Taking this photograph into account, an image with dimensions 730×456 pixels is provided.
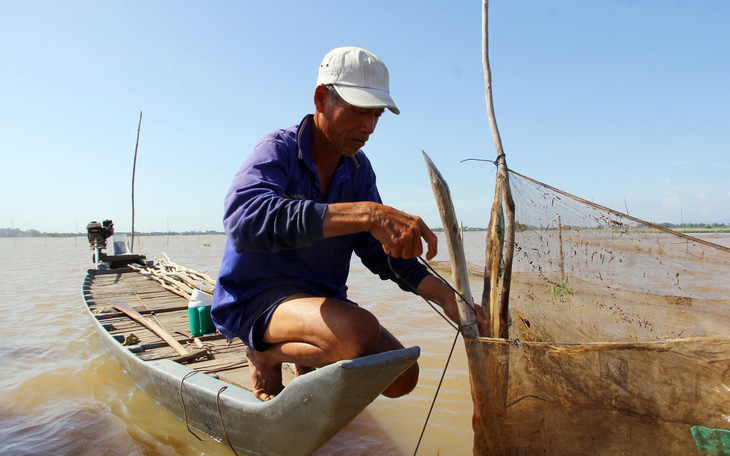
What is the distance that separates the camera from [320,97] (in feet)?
5.51

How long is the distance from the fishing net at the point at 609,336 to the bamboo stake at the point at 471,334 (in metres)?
0.05

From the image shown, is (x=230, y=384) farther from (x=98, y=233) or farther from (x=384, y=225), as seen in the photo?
(x=98, y=233)

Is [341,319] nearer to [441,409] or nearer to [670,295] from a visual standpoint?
[670,295]

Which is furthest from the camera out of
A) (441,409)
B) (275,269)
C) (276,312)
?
(441,409)

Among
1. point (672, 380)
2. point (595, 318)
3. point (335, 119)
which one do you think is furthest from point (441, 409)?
point (335, 119)

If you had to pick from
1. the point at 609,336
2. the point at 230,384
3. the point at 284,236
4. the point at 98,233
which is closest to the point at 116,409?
the point at 230,384

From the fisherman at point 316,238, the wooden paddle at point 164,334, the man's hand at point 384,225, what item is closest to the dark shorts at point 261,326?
the fisherman at point 316,238

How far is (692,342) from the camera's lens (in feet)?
4.64

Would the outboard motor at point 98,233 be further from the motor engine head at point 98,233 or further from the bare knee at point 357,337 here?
the bare knee at point 357,337

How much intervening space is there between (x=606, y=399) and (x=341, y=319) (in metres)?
1.03

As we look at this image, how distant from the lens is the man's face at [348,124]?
1.60m

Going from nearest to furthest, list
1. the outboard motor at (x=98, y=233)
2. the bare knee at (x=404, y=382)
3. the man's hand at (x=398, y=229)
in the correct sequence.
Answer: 1. the man's hand at (x=398, y=229)
2. the bare knee at (x=404, y=382)
3. the outboard motor at (x=98, y=233)

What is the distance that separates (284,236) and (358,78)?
2.12 feet

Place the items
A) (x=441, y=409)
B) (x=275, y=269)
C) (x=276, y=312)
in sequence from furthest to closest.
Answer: (x=441, y=409)
(x=275, y=269)
(x=276, y=312)
